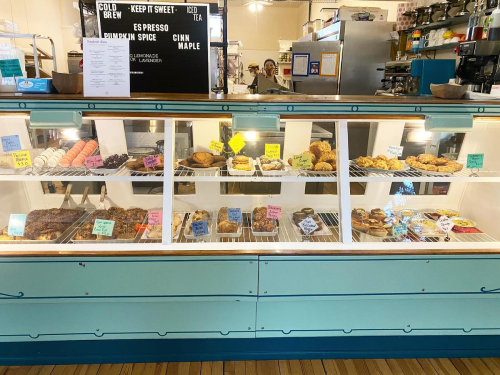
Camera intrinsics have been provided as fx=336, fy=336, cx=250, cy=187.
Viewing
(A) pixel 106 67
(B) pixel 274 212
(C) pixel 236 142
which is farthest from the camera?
(B) pixel 274 212

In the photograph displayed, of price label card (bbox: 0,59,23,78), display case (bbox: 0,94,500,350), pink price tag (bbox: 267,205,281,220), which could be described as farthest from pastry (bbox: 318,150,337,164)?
price label card (bbox: 0,59,23,78)

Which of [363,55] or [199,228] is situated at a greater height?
[363,55]

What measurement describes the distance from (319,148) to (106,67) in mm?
1660

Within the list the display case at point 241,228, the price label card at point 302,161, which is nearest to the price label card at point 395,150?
the display case at point 241,228

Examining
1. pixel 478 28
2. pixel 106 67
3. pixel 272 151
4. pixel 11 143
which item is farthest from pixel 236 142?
pixel 478 28

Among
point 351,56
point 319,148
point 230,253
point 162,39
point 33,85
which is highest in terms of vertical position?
point 351,56

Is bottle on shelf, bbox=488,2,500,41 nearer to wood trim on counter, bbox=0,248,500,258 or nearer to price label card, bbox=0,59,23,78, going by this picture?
wood trim on counter, bbox=0,248,500,258

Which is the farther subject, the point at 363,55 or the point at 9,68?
the point at 363,55

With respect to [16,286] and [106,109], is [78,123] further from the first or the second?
[16,286]

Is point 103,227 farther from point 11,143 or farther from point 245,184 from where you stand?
point 245,184

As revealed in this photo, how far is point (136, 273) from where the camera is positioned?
91.7 inches

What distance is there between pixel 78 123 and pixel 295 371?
238cm

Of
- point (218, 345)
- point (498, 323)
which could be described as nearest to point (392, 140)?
point (498, 323)

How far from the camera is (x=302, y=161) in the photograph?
261 centimetres
